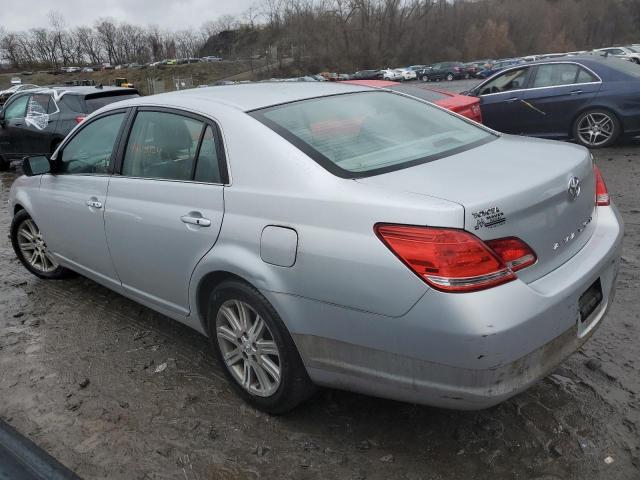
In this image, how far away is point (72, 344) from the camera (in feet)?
12.2

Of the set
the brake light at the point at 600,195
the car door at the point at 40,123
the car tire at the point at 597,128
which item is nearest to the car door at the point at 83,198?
the brake light at the point at 600,195

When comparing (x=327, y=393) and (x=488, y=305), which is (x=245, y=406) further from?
(x=488, y=305)

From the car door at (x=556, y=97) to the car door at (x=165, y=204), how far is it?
293 inches

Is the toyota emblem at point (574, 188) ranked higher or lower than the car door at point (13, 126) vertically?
higher

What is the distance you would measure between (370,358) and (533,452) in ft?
2.88

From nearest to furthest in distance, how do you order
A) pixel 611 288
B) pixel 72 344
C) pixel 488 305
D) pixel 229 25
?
pixel 488 305
pixel 611 288
pixel 72 344
pixel 229 25

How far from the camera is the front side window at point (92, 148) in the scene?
3623mm

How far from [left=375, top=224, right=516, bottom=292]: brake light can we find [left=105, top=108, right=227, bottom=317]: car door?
1.06 m

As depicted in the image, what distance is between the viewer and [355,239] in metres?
2.15

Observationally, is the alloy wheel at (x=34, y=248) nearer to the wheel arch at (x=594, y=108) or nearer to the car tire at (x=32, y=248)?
A: the car tire at (x=32, y=248)

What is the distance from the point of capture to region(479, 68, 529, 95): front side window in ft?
30.7

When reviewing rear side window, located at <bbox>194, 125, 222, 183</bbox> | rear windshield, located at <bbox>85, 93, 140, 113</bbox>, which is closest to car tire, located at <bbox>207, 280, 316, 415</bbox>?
rear side window, located at <bbox>194, 125, 222, 183</bbox>

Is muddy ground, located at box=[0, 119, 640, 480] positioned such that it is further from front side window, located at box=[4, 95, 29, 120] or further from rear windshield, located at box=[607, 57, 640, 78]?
front side window, located at box=[4, 95, 29, 120]

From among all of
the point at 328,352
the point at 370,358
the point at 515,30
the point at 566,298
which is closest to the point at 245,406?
the point at 328,352
